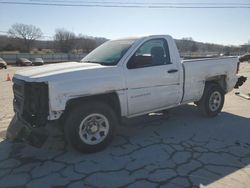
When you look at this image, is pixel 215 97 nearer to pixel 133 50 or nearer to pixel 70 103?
pixel 133 50

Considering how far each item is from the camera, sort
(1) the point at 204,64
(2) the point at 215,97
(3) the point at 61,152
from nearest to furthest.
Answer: (3) the point at 61,152, (1) the point at 204,64, (2) the point at 215,97

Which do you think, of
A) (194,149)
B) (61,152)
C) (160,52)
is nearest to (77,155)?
(61,152)

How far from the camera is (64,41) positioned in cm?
8469

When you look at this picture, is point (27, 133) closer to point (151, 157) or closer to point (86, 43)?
point (151, 157)

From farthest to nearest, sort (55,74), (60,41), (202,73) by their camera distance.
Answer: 1. (60,41)
2. (202,73)
3. (55,74)

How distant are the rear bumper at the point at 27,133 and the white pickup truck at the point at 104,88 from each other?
16 mm

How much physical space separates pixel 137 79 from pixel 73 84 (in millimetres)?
1266

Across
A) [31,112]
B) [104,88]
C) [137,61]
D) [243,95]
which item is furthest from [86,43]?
[31,112]

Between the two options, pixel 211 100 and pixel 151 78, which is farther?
pixel 211 100

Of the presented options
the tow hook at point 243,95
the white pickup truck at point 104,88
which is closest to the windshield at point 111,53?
→ the white pickup truck at point 104,88

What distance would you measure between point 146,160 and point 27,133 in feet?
6.47

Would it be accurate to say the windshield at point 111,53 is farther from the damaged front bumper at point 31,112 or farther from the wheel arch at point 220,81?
the wheel arch at point 220,81

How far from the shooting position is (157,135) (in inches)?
220

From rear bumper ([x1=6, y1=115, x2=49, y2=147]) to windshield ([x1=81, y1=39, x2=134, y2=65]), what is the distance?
1.69 m
